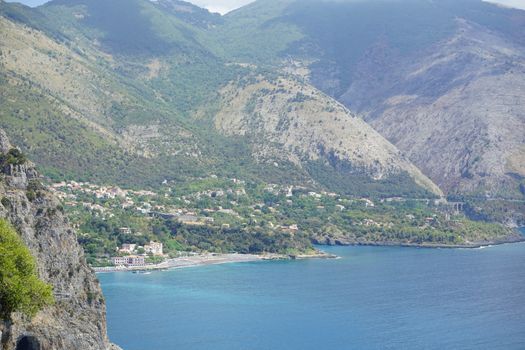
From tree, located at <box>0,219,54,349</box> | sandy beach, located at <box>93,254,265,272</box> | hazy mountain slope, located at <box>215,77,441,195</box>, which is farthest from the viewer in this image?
hazy mountain slope, located at <box>215,77,441,195</box>

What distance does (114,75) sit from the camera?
642ft

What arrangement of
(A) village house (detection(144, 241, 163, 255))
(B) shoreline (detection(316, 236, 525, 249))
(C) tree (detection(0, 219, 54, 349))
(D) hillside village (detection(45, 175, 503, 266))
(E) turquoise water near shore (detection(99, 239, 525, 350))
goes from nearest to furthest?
Result: 1. (C) tree (detection(0, 219, 54, 349))
2. (E) turquoise water near shore (detection(99, 239, 525, 350))
3. (A) village house (detection(144, 241, 163, 255))
4. (D) hillside village (detection(45, 175, 503, 266))
5. (B) shoreline (detection(316, 236, 525, 249))

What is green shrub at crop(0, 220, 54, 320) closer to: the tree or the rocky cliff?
the tree

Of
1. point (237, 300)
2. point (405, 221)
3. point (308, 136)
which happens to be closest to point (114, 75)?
point (308, 136)

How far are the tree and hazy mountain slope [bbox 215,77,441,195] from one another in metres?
133

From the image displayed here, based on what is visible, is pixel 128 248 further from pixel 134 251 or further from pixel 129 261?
pixel 129 261

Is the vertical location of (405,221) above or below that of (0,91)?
below

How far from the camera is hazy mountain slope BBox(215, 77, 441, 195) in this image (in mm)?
186875

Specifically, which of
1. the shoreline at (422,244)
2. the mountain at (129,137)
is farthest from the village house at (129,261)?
the shoreline at (422,244)

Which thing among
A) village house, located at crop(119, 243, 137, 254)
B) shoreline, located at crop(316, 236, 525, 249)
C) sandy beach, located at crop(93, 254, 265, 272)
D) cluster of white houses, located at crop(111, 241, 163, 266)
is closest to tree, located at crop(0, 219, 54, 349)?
sandy beach, located at crop(93, 254, 265, 272)

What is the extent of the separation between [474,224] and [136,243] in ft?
197

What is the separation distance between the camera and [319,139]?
191 meters

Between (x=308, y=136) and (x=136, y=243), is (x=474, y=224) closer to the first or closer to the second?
(x=308, y=136)

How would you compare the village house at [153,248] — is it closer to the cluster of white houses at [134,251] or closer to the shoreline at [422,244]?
the cluster of white houses at [134,251]
